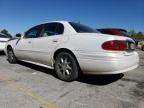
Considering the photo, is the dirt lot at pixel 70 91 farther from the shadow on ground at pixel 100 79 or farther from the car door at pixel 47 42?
the car door at pixel 47 42

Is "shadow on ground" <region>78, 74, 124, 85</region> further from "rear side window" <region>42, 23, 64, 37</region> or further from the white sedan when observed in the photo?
"rear side window" <region>42, 23, 64, 37</region>

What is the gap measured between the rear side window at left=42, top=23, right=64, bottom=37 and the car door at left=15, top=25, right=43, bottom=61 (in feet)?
1.02

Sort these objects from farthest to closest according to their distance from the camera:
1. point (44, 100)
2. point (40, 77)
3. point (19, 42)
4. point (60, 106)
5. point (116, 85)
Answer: point (19, 42)
point (40, 77)
point (116, 85)
point (44, 100)
point (60, 106)

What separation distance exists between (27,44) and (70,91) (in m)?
2.80

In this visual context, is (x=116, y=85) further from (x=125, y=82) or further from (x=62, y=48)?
(x=62, y=48)

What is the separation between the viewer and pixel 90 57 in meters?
4.41

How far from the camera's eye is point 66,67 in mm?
5012

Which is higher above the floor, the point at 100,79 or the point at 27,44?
the point at 27,44

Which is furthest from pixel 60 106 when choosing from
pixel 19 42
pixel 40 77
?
pixel 19 42

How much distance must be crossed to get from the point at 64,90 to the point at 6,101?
1.24 metres

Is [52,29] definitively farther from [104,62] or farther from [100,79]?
[104,62]

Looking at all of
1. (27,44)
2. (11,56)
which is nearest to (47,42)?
(27,44)

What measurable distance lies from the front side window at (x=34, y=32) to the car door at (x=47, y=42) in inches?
8.6

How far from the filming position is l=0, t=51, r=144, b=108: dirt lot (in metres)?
3.57
